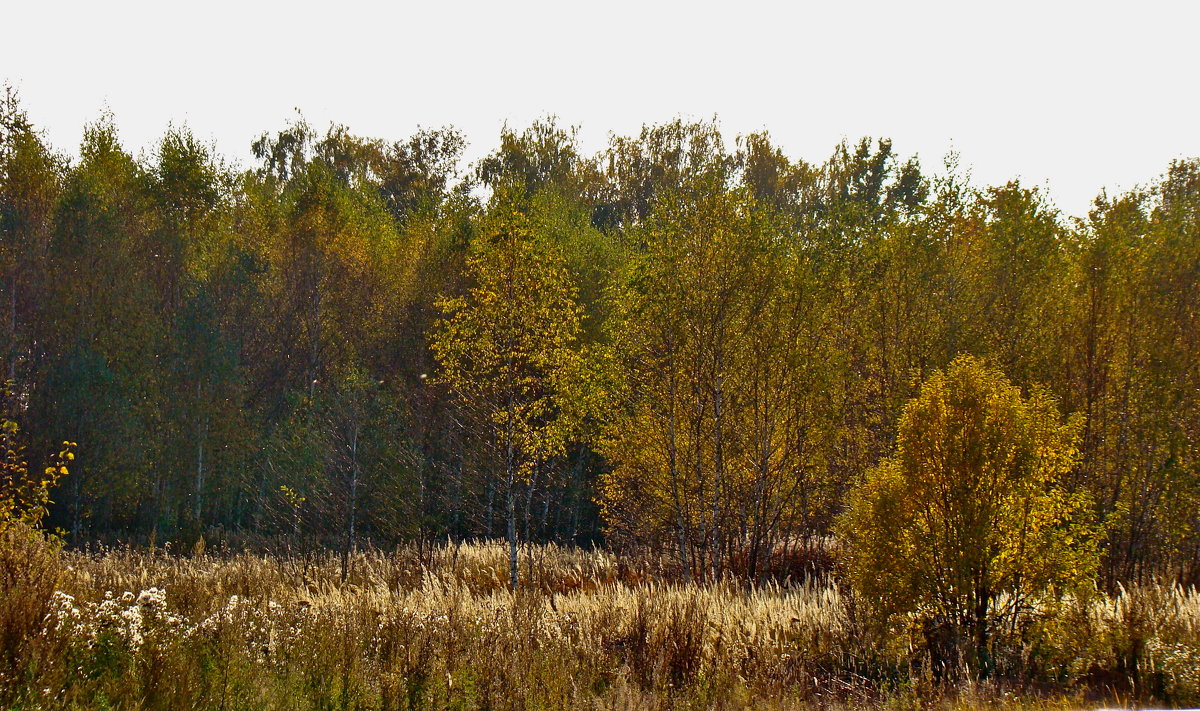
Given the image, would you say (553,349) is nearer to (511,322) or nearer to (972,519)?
(511,322)

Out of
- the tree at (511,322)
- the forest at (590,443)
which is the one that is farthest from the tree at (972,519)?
the tree at (511,322)

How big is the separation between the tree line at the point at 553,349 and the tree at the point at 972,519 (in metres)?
0.69

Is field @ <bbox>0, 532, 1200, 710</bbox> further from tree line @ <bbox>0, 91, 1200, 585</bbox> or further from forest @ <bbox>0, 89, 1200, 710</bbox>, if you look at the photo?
tree line @ <bbox>0, 91, 1200, 585</bbox>

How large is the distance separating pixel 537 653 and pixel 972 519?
5.01 metres

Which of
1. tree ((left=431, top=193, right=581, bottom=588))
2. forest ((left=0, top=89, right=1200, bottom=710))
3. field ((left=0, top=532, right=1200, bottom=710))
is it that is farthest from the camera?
tree ((left=431, top=193, right=581, bottom=588))

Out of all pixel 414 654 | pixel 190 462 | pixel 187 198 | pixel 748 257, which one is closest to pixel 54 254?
pixel 187 198

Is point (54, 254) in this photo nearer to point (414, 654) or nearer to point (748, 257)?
point (748, 257)

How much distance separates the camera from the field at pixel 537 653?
7457mm

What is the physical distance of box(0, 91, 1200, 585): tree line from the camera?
56.5 ft

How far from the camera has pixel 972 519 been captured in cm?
942

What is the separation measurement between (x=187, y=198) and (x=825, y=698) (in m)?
31.1

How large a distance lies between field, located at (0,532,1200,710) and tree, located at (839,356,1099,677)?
0.54 m

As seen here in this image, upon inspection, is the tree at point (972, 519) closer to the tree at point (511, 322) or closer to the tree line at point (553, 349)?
the tree line at point (553, 349)

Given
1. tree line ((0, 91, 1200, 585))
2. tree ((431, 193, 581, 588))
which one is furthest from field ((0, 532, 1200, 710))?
tree ((431, 193, 581, 588))
